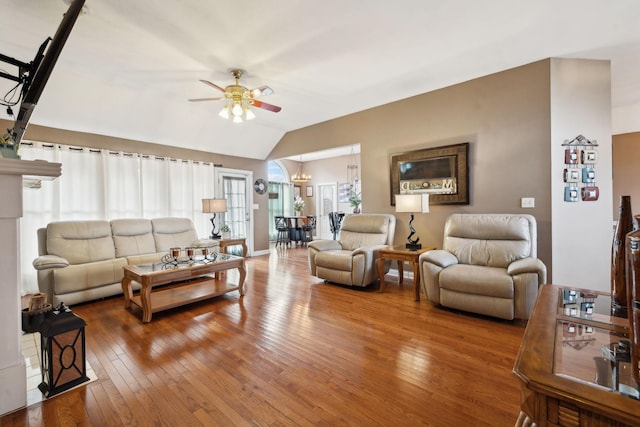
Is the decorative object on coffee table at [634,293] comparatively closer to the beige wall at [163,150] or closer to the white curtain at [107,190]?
the white curtain at [107,190]

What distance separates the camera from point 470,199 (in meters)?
3.89

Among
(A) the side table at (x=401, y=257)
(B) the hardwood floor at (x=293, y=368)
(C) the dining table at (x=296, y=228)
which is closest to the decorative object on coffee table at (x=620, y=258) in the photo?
(B) the hardwood floor at (x=293, y=368)

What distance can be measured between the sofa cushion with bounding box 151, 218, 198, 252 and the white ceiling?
1663mm

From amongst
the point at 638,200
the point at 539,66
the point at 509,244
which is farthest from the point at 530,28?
the point at 638,200

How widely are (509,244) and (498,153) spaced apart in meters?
1.24

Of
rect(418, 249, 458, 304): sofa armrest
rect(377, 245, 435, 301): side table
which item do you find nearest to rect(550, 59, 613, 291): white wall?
rect(418, 249, 458, 304): sofa armrest

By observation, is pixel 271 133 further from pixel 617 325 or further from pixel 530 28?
pixel 617 325

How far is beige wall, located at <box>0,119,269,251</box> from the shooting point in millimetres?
4098

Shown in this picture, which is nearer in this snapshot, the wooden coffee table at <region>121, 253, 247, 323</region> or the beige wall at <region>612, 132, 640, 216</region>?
the wooden coffee table at <region>121, 253, 247, 323</region>

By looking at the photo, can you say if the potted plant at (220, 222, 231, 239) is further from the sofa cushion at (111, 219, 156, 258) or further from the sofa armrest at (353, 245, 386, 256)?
the sofa armrest at (353, 245, 386, 256)

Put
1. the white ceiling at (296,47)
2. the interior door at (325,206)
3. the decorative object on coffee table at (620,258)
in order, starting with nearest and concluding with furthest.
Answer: the decorative object on coffee table at (620,258)
the white ceiling at (296,47)
the interior door at (325,206)

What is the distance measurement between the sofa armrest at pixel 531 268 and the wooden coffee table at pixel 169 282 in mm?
3009

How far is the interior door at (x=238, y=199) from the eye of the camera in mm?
6312

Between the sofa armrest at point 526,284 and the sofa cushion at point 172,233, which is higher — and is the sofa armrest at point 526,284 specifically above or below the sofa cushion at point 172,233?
below
